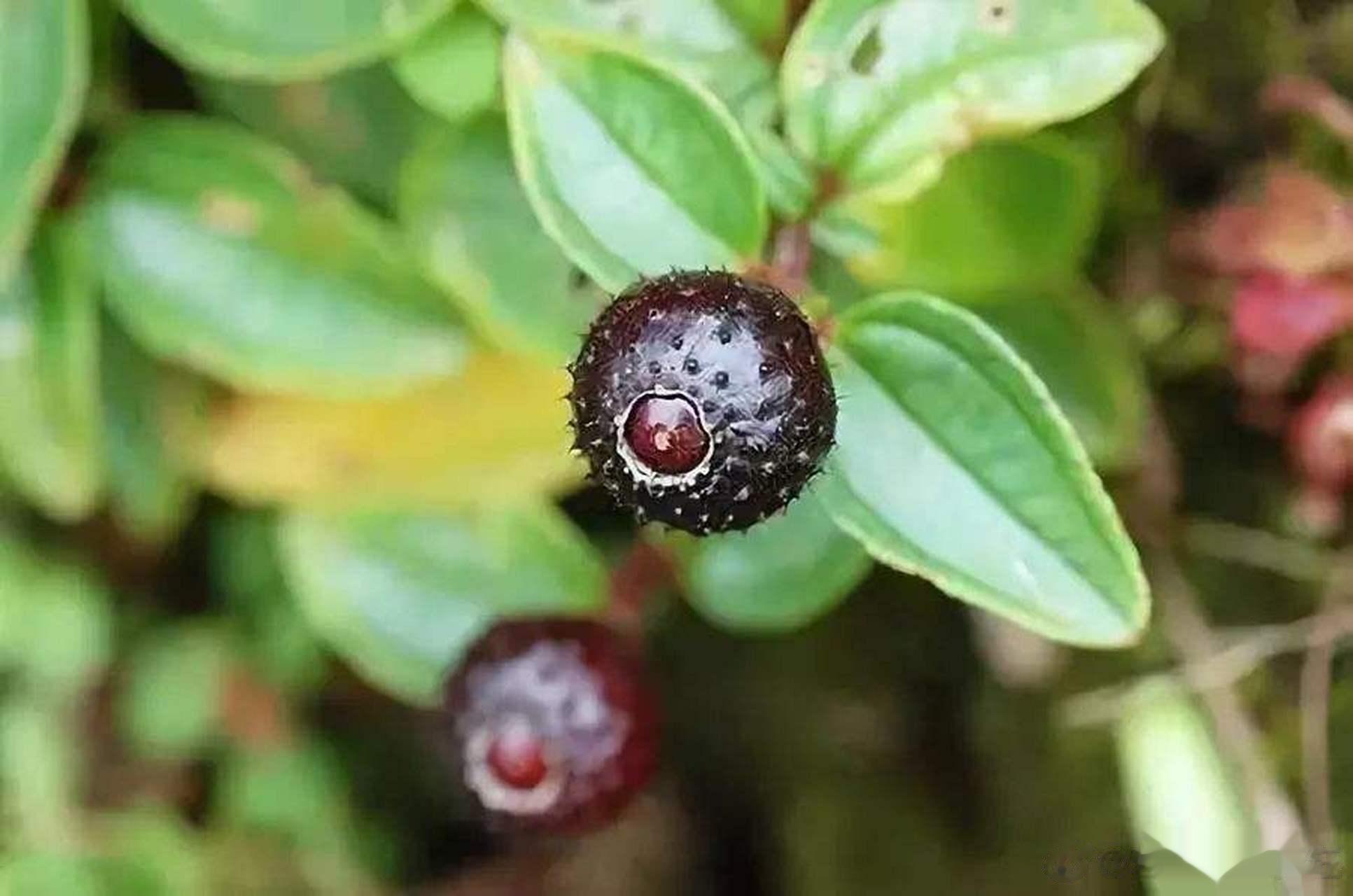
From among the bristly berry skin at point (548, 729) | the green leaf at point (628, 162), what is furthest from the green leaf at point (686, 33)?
the bristly berry skin at point (548, 729)

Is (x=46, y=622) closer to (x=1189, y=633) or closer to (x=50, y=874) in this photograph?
(x=50, y=874)

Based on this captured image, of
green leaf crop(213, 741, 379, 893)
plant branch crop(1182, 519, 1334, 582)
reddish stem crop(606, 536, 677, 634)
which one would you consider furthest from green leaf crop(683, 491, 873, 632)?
green leaf crop(213, 741, 379, 893)

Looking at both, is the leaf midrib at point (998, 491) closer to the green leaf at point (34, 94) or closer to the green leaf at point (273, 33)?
the green leaf at point (273, 33)

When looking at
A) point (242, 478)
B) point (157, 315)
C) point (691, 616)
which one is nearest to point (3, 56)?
point (157, 315)

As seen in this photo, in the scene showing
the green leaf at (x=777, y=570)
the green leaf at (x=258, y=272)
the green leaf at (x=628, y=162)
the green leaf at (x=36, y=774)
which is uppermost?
the green leaf at (x=628, y=162)

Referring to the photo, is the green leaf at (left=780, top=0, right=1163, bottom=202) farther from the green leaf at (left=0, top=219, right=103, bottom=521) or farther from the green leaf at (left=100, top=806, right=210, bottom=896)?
the green leaf at (left=100, top=806, right=210, bottom=896)
